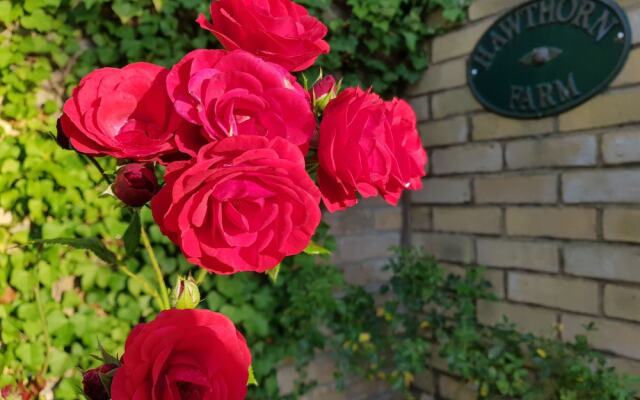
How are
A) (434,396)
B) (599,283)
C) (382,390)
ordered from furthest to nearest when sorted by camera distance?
1. (382,390)
2. (434,396)
3. (599,283)

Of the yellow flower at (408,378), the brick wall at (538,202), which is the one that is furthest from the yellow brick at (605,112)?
the yellow flower at (408,378)

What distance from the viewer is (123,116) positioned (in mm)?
521

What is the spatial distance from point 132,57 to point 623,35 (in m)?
1.45

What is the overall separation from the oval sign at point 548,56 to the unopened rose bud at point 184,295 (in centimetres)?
138

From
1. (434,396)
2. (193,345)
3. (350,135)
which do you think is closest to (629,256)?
(434,396)

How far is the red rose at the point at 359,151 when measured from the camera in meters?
0.51

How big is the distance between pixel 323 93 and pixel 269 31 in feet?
0.32

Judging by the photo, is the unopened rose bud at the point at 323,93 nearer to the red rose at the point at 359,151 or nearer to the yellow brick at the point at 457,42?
the red rose at the point at 359,151

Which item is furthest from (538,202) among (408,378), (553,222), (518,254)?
(408,378)

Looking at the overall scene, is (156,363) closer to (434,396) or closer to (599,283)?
(599,283)

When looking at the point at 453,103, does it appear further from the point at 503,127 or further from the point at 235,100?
the point at 235,100

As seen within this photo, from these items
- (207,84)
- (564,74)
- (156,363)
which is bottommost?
(156,363)

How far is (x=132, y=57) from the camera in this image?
1427 mm

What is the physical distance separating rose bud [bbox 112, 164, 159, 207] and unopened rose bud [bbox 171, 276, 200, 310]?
0.11 metres
